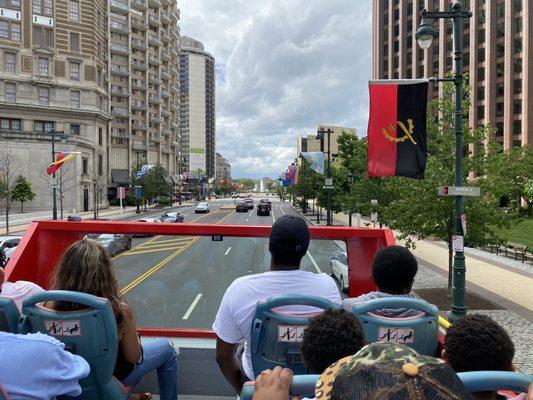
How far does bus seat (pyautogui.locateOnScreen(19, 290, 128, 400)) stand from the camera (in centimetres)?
274

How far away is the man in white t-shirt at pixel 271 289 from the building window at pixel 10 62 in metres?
67.3

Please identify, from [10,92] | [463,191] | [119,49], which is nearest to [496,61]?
[119,49]

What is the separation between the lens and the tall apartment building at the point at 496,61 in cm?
6122

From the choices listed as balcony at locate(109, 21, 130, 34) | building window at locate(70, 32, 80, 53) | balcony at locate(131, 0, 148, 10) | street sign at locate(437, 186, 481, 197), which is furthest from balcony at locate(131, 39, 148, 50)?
street sign at locate(437, 186, 481, 197)

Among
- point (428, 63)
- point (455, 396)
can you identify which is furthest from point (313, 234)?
point (428, 63)

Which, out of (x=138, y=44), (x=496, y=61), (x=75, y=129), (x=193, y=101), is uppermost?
(x=193, y=101)

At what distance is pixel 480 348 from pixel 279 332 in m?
1.14

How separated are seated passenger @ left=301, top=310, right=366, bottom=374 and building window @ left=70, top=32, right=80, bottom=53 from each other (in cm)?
6949

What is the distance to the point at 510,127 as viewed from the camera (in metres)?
64.2

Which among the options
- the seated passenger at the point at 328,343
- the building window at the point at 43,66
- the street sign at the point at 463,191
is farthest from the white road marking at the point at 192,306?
the building window at the point at 43,66

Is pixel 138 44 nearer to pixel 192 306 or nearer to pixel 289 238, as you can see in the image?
pixel 192 306

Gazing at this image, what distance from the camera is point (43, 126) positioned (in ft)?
194

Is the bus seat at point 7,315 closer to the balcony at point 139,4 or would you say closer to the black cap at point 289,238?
the black cap at point 289,238

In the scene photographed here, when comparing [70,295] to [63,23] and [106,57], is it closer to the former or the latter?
[63,23]
